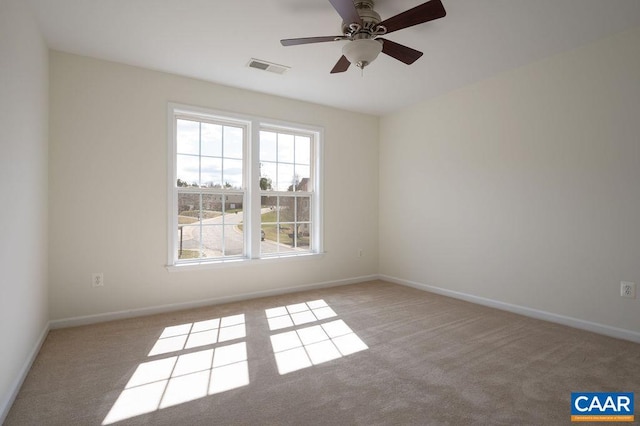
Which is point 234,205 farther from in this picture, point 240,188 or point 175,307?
point 175,307

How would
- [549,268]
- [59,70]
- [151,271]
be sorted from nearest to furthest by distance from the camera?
[59,70] → [549,268] → [151,271]

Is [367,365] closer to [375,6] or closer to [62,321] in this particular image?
[375,6]

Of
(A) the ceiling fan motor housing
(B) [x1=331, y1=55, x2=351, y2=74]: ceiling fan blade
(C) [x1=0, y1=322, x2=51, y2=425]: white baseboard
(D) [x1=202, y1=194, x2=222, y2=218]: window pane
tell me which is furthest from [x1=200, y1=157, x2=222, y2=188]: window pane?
(A) the ceiling fan motor housing

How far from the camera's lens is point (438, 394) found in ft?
6.68

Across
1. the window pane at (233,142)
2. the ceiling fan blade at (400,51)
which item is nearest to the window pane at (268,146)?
the window pane at (233,142)

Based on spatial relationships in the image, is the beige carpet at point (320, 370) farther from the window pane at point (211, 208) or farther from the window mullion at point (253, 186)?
the window pane at point (211, 208)

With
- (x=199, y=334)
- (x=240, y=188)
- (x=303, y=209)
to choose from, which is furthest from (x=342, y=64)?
(x=199, y=334)

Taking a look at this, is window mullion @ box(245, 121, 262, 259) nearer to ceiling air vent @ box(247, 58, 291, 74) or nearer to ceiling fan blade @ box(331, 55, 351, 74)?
ceiling air vent @ box(247, 58, 291, 74)

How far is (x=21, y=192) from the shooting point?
2266 mm

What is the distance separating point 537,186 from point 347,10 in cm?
265

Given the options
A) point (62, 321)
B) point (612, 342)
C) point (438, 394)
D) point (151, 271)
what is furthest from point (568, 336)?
point (62, 321)

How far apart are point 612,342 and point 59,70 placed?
215 inches

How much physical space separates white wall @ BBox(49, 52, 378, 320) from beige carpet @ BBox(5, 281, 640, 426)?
0.36 metres

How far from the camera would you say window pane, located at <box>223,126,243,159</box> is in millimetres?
4098
